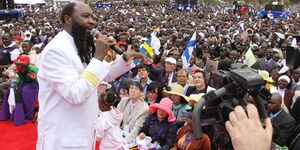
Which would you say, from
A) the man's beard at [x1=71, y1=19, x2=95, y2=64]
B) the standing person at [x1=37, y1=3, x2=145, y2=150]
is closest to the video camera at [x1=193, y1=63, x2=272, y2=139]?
the standing person at [x1=37, y1=3, x2=145, y2=150]

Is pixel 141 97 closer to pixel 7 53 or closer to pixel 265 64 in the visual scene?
pixel 265 64

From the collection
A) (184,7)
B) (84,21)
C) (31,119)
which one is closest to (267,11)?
(184,7)

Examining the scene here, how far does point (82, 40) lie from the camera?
214 cm

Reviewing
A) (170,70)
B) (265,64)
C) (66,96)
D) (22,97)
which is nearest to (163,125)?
(170,70)

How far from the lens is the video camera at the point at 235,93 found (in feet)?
3.59

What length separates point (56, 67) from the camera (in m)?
1.94

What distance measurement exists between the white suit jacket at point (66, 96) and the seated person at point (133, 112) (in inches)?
92.5

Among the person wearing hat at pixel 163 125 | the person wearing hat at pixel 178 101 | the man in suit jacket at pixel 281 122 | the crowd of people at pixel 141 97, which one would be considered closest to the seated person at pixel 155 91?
the crowd of people at pixel 141 97

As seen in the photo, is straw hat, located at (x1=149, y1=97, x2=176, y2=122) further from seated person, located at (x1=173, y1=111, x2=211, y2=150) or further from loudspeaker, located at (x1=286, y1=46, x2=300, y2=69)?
loudspeaker, located at (x1=286, y1=46, x2=300, y2=69)

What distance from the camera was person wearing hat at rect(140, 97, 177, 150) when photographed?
4059 mm

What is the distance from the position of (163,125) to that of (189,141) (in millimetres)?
662

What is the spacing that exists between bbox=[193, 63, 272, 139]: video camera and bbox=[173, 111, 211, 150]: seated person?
2.03 m

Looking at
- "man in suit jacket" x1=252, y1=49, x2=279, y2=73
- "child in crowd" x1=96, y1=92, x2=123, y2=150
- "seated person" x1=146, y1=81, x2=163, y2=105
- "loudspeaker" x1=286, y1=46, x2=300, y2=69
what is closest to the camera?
"loudspeaker" x1=286, y1=46, x2=300, y2=69

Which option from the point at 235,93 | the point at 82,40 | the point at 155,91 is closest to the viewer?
the point at 235,93
